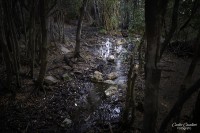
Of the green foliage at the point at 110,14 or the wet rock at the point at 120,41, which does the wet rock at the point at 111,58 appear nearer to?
the wet rock at the point at 120,41

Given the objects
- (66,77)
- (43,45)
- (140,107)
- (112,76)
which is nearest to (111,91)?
(112,76)

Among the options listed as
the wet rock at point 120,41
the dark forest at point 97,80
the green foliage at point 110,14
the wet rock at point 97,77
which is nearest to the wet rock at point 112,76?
the dark forest at point 97,80

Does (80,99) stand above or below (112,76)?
below

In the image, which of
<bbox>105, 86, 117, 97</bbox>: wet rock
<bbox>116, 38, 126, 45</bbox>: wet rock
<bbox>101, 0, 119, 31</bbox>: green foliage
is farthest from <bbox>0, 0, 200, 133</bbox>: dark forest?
<bbox>101, 0, 119, 31</bbox>: green foliage

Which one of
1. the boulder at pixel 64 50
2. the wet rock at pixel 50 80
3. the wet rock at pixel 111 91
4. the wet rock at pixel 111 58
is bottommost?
the wet rock at pixel 111 91

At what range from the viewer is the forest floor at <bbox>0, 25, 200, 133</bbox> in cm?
573

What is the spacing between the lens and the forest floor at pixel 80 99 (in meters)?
5.73

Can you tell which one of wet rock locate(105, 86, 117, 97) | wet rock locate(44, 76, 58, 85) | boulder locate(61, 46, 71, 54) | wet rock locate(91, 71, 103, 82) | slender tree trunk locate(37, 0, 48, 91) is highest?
slender tree trunk locate(37, 0, 48, 91)

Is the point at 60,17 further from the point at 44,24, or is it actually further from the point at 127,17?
the point at 127,17

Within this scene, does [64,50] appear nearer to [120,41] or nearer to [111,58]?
[111,58]

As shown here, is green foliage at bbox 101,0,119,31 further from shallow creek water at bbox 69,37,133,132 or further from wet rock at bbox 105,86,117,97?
wet rock at bbox 105,86,117,97

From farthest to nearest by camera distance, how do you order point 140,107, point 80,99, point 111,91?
point 111,91
point 80,99
point 140,107

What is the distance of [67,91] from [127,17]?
11819 millimetres

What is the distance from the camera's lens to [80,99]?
23.7 ft
